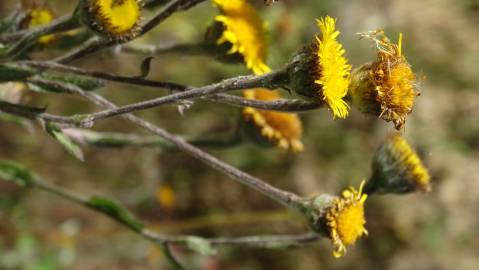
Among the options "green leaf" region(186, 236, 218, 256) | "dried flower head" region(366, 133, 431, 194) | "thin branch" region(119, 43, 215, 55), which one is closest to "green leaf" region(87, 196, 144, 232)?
"green leaf" region(186, 236, 218, 256)

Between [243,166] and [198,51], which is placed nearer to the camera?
[198,51]

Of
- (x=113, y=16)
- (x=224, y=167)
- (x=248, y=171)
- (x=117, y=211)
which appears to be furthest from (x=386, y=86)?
(x=248, y=171)

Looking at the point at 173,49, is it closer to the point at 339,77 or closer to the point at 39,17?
the point at 39,17

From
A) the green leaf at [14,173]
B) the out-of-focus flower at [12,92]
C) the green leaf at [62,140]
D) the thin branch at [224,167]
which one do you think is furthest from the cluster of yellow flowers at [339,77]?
the green leaf at [14,173]

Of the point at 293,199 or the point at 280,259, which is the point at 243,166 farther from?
the point at 293,199

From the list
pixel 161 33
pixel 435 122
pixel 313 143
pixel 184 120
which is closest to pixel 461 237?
pixel 435 122
